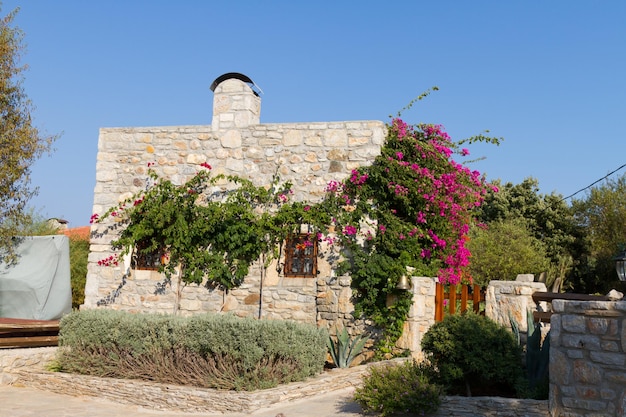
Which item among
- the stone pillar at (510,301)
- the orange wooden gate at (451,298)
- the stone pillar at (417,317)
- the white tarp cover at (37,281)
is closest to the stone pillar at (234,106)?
the stone pillar at (417,317)

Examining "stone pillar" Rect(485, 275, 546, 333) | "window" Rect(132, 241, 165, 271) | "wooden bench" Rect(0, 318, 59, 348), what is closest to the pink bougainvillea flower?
"stone pillar" Rect(485, 275, 546, 333)

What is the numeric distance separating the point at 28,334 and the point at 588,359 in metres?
8.77

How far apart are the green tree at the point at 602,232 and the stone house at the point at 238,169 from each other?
15.6 meters

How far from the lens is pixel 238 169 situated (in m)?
11.1

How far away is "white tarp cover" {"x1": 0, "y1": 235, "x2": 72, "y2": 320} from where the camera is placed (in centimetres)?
1217

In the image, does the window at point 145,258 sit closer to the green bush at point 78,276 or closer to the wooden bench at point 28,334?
the wooden bench at point 28,334

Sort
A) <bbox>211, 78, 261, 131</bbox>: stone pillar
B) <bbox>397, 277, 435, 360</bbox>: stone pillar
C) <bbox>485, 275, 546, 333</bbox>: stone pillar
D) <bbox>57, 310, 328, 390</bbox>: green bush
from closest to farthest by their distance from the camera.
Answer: <bbox>57, 310, 328, 390</bbox>: green bush → <bbox>485, 275, 546, 333</bbox>: stone pillar → <bbox>397, 277, 435, 360</bbox>: stone pillar → <bbox>211, 78, 261, 131</bbox>: stone pillar

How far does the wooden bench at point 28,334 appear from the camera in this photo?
32.1ft

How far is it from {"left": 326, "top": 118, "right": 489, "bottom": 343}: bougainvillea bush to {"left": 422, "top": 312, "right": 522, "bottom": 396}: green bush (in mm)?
2567

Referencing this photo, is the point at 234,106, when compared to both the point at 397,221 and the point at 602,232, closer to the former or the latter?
the point at 397,221

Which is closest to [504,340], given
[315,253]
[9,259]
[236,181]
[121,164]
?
[315,253]

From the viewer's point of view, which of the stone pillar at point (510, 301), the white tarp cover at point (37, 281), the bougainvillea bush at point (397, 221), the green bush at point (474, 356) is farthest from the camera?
the white tarp cover at point (37, 281)

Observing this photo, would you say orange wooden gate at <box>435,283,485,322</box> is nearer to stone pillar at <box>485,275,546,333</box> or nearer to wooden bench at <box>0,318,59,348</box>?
stone pillar at <box>485,275,546,333</box>

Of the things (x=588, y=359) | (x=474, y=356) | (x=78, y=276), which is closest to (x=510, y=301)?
(x=474, y=356)
